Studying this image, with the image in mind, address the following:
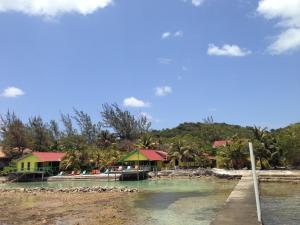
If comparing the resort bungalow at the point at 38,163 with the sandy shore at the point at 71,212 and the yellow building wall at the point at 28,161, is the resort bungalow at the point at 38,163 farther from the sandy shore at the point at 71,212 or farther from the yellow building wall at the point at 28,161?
the sandy shore at the point at 71,212

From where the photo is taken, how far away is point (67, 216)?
1691 cm

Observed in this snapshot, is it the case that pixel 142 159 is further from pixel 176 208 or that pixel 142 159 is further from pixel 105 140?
pixel 176 208

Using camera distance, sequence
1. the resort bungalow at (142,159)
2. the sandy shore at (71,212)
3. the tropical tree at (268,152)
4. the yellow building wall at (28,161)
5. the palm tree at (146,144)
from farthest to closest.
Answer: the palm tree at (146,144)
the yellow building wall at (28,161)
the resort bungalow at (142,159)
the tropical tree at (268,152)
the sandy shore at (71,212)

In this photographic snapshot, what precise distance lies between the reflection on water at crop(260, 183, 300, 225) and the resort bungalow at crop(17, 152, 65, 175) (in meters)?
33.7

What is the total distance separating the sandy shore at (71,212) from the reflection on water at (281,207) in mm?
5767

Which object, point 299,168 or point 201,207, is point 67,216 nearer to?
point 201,207

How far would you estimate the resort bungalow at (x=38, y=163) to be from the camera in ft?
165

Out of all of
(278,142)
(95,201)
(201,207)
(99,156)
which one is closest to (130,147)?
(99,156)

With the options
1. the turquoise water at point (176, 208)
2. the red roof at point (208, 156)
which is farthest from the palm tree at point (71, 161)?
the turquoise water at point (176, 208)

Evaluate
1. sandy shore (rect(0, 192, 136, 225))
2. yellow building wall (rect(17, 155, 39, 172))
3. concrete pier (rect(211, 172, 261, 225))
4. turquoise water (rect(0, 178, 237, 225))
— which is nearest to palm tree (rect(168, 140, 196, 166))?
yellow building wall (rect(17, 155, 39, 172))

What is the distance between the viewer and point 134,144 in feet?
205

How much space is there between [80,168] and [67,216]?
35.0m

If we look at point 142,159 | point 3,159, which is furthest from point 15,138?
point 142,159

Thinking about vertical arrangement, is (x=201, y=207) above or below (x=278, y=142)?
below
